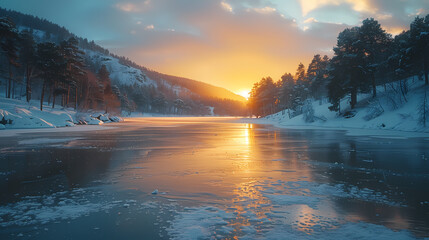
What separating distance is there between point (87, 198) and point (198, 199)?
2.62 meters

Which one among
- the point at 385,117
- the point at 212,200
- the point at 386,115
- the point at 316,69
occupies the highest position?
the point at 316,69

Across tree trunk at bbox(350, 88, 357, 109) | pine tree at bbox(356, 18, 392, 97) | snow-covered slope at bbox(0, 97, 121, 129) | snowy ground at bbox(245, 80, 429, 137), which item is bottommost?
snow-covered slope at bbox(0, 97, 121, 129)

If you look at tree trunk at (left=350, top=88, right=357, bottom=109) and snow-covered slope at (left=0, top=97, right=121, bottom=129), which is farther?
tree trunk at (left=350, top=88, right=357, bottom=109)

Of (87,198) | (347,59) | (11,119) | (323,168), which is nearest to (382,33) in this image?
(347,59)

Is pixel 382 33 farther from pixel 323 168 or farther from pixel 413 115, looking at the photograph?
pixel 323 168

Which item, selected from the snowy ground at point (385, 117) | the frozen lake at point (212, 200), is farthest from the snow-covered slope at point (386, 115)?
the frozen lake at point (212, 200)

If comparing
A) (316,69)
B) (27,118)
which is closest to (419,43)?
(316,69)

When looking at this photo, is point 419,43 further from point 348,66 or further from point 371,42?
point 348,66

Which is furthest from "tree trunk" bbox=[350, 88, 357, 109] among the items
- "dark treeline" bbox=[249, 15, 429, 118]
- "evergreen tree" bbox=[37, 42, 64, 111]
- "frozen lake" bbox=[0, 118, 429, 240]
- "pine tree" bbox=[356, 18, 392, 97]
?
"evergreen tree" bbox=[37, 42, 64, 111]

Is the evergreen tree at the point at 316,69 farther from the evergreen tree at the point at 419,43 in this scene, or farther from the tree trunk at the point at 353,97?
the evergreen tree at the point at 419,43

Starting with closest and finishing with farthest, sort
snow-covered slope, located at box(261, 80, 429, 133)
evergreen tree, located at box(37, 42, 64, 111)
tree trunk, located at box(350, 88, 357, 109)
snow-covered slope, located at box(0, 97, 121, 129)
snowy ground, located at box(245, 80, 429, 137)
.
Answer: snowy ground, located at box(245, 80, 429, 137) < snow-covered slope, located at box(0, 97, 121, 129) < snow-covered slope, located at box(261, 80, 429, 133) < tree trunk, located at box(350, 88, 357, 109) < evergreen tree, located at box(37, 42, 64, 111)

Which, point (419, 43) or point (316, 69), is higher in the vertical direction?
point (316, 69)

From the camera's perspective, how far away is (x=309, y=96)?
82.5m

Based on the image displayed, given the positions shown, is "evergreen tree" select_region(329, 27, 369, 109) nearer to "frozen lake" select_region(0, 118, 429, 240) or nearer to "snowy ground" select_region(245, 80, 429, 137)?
"snowy ground" select_region(245, 80, 429, 137)
